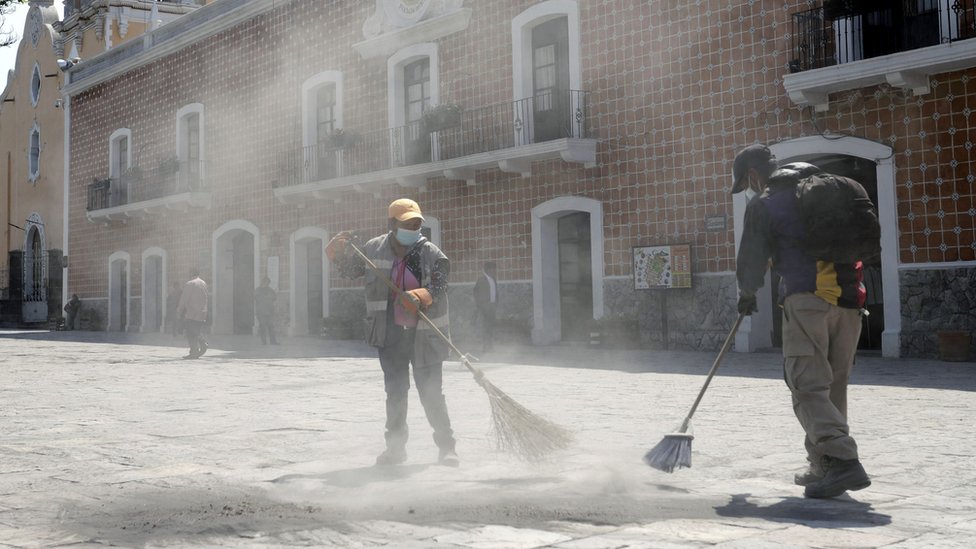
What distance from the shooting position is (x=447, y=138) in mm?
20109

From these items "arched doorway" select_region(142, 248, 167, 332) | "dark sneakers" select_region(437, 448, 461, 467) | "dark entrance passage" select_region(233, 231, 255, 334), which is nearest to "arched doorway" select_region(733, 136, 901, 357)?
"dark sneakers" select_region(437, 448, 461, 467)

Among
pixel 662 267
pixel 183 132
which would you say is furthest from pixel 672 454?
pixel 183 132

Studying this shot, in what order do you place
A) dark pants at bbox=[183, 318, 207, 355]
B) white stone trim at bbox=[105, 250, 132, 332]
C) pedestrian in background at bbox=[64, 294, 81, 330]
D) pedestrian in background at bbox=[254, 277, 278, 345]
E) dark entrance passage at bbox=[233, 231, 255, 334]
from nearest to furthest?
dark pants at bbox=[183, 318, 207, 355], pedestrian in background at bbox=[254, 277, 278, 345], dark entrance passage at bbox=[233, 231, 255, 334], white stone trim at bbox=[105, 250, 132, 332], pedestrian in background at bbox=[64, 294, 81, 330]

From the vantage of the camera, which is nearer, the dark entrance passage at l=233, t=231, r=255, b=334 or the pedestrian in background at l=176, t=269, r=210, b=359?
the pedestrian in background at l=176, t=269, r=210, b=359

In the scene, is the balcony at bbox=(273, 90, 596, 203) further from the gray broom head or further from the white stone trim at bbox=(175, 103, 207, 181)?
the gray broom head

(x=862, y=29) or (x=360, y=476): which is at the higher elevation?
(x=862, y=29)

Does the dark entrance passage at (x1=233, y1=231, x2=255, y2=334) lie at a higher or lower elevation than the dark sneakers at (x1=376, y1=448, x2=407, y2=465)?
higher

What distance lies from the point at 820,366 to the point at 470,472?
75.7 inches

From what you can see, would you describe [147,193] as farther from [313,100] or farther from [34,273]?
[34,273]

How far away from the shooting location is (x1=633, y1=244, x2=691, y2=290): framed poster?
16109mm

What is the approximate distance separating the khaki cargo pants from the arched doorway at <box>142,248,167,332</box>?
26.3 metres

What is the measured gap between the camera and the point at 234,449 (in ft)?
22.0

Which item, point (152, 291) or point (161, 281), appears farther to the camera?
point (152, 291)

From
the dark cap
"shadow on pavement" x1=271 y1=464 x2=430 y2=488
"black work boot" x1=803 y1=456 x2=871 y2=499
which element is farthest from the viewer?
"shadow on pavement" x1=271 y1=464 x2=430 y2=488
